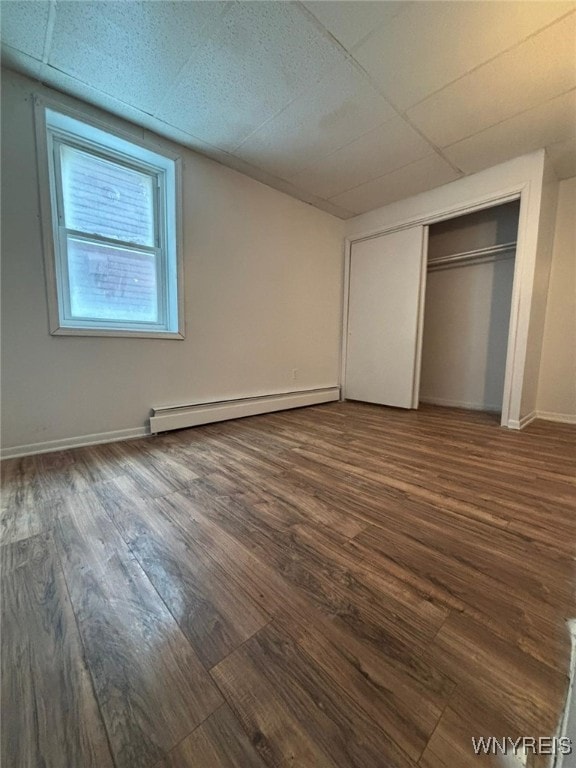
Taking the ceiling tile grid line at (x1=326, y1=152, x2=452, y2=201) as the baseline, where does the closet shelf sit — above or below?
below

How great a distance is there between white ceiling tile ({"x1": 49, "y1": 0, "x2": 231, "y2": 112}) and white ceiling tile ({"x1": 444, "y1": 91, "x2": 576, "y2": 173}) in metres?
2.13

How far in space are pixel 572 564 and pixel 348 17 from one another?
270 cm

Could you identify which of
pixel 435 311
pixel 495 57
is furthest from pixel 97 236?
pixel 435 311

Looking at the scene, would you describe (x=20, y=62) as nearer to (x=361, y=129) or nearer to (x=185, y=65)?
(x=185, y=65)

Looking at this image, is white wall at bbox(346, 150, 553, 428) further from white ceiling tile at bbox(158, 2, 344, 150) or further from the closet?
white ceiling tile at bbox(158, 2, 344, 150)

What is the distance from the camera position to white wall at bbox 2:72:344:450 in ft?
6.21

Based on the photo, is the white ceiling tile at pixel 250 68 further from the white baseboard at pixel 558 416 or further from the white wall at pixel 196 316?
the white baseboard at pixel 558 416

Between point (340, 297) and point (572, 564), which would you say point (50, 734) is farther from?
point (340, 297)

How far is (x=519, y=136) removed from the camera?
92.5 inches

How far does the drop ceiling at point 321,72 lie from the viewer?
149 cm

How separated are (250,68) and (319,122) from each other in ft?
2.13

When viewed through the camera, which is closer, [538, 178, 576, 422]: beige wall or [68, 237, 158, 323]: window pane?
[68, 237, 158, 323]: window pane

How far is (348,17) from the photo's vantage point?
1.50m

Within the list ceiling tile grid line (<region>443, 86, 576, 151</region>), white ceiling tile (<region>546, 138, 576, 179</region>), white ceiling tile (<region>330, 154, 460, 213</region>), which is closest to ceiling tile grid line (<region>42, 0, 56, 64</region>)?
white ceiling tile (<region>330, 154, 460, 213</region>)
